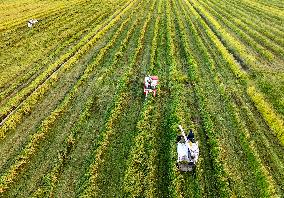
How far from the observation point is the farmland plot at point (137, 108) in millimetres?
11570

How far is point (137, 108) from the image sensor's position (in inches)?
628

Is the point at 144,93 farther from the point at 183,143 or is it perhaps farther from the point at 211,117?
the point at 183,143

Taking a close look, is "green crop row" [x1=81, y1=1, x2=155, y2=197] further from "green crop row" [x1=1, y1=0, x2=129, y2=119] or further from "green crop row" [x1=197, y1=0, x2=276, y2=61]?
"green crop row" [x1=197, y1=0, x2=276, y2=61]

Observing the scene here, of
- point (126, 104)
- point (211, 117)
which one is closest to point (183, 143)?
point (211, 117)

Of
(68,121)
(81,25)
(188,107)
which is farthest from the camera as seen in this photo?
(81,25)

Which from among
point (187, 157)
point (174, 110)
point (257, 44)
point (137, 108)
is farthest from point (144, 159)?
point (257, 44)

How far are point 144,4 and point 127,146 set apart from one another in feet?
93.8

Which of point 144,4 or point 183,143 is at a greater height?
point 183,143

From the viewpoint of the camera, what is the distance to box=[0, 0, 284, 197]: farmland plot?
1157 centimetres

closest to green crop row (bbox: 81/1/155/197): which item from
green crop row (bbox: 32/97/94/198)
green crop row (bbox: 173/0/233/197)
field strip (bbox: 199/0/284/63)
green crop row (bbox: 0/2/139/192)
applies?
green crop row (bbox: 32/97/94/198)

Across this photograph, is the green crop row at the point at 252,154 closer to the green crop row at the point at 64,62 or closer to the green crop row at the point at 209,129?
the green crop row at the point at 209,129

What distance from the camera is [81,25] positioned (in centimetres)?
2977

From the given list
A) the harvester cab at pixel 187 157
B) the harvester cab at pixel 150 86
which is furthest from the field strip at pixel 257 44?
the harvester cab at pixel 187 157

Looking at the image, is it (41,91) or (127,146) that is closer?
(127,146)
